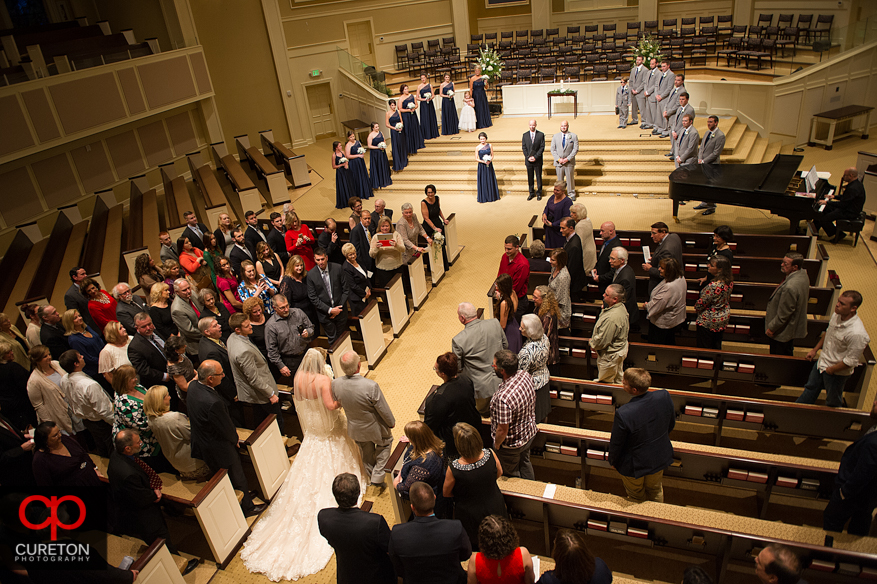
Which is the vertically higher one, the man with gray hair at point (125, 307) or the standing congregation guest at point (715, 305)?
the man with gray hair at point (125, 307)

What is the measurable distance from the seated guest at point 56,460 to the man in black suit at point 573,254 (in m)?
4.61

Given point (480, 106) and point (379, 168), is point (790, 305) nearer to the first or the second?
point (379, 168)

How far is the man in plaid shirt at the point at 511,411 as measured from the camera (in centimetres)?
363

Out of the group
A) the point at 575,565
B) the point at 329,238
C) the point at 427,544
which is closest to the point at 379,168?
the point at 329,238

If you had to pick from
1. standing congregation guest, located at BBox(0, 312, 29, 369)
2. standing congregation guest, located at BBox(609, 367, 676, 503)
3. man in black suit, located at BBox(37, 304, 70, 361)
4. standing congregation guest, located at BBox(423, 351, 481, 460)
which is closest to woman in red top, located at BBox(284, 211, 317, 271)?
man in black suit, located at BBox(37, 304, 70, 361)

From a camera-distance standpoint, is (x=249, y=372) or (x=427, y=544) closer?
(x=427, y=544)

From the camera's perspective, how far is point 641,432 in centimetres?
346

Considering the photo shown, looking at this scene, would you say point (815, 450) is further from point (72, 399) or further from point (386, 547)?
point (72, 399)

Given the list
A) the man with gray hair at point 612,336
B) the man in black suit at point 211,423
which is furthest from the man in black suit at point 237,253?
the man with gray hair at point 612,336

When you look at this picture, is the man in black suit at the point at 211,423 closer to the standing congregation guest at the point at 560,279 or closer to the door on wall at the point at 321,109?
the standing congregation guest at the point at 560,279

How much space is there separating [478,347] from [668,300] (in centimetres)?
197

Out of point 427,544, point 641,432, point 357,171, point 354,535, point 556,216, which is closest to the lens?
point 427,544

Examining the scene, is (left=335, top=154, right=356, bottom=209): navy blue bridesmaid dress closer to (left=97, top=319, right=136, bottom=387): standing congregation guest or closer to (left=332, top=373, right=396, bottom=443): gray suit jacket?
(left=97, top=319, right=136, bottom=387): standing congregation guest

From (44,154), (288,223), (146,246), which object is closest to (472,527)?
(288,223)
